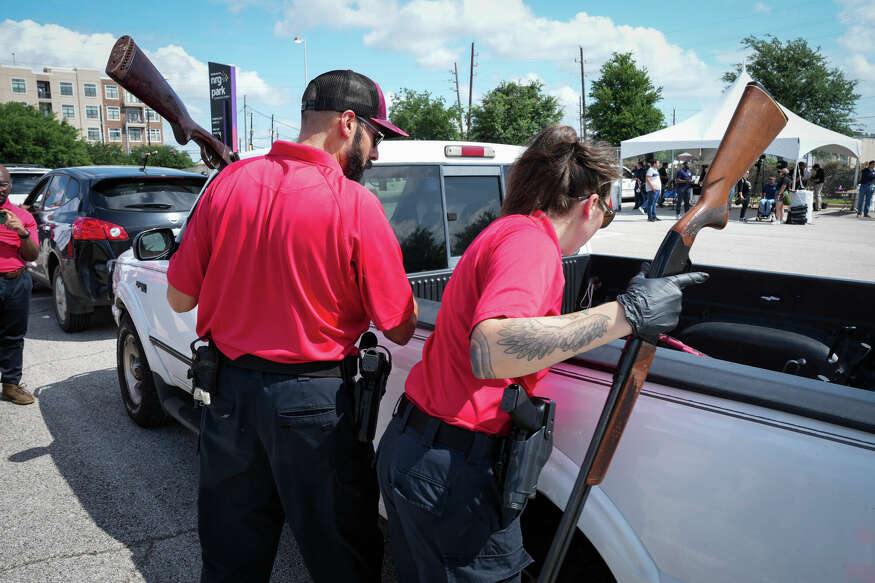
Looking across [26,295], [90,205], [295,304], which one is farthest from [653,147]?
[295,304]

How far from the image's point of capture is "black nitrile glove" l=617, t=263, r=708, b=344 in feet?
4.56

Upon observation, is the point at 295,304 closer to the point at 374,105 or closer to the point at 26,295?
the point at 374,105

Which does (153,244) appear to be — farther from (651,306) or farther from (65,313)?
(65,313)

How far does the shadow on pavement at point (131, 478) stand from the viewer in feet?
9.91

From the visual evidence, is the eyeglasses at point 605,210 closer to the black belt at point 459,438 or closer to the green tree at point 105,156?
the black belt at point 459,438

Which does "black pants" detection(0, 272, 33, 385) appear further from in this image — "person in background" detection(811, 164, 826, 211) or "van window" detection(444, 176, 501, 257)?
"person in background" detection(811, 164, 826, 211)

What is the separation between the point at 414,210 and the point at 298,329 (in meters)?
1.66

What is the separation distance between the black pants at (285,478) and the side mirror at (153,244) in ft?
5.07

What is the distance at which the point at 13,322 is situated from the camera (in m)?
4.75

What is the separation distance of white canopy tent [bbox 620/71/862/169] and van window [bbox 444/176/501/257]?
52.4 ft

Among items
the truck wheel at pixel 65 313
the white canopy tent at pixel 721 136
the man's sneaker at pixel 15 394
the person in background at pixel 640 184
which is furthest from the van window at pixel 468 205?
the person in background at pixel 640 184

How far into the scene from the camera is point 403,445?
5.29 ft

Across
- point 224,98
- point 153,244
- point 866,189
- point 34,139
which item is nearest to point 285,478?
point 153,244

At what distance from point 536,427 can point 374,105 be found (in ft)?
3.89
